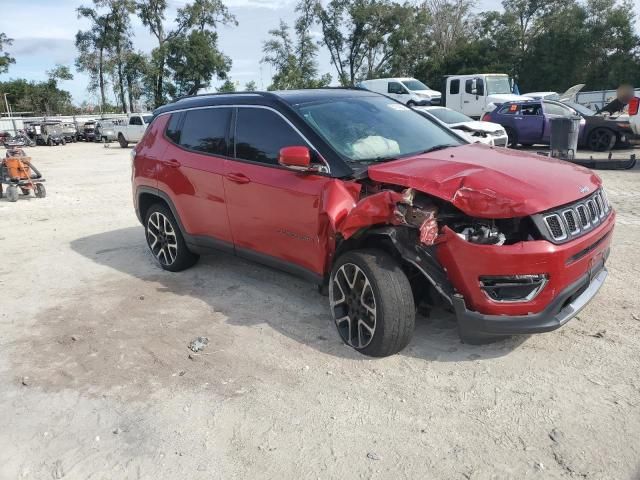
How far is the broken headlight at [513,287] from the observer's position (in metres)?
3.07

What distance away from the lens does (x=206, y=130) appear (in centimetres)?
503

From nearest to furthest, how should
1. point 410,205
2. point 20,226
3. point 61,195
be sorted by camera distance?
point 410,205, point 20,226, point 61,195

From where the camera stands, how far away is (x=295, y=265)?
4.21 metres

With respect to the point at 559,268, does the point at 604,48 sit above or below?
above

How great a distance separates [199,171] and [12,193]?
7908 mm

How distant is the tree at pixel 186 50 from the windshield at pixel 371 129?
41938 mm

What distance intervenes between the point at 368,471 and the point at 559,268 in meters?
1.57

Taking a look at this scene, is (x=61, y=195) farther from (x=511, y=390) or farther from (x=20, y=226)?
(x=511, y=390)

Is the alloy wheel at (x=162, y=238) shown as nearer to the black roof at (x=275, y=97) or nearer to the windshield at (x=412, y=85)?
the black roof at (x=275, y=97)

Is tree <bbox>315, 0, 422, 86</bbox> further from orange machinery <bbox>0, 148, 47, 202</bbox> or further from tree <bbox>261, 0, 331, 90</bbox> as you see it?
orange machinery <bbox>0, 148, 47, 202</bbox>

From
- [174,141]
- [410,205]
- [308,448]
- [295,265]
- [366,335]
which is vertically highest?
[174,141]

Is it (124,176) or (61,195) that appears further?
(124,176)

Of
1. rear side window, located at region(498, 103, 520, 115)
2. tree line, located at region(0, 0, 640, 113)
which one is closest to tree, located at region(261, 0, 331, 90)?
tree line, located at region(0, 0, 640, 113)

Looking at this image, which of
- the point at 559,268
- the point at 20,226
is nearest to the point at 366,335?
the point at 559,268
